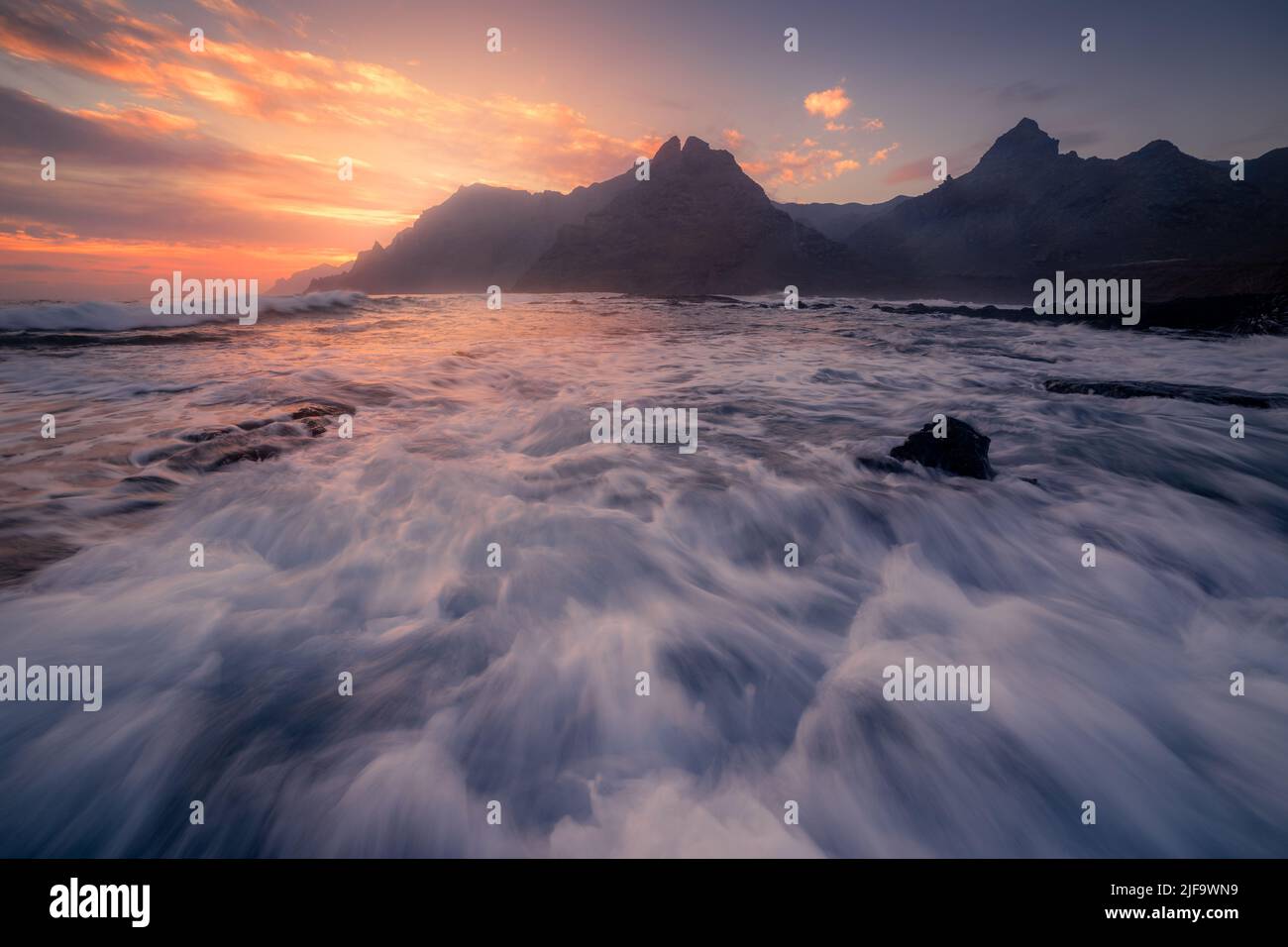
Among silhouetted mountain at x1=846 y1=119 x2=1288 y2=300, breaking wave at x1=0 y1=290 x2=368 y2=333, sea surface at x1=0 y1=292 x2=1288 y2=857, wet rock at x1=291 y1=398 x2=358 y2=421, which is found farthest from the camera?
silhouetted mountain at x1=846 y1=119 x2=1288 y2=300

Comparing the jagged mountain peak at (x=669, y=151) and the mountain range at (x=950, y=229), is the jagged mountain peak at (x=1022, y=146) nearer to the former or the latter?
the mountain range at (x=950, y=229)

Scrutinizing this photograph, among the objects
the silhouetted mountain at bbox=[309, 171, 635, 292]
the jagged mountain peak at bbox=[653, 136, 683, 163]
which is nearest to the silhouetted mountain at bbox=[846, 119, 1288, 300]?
the jagged mountain peak at bbox=[653, 136, 683, 163]

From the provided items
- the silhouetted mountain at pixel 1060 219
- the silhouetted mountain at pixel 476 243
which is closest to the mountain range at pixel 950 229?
the silhouetted mountain at pixel 1060 219

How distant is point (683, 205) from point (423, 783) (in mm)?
134848

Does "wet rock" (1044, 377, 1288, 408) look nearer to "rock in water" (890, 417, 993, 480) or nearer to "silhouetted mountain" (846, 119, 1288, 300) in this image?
"rock in water" (890, 417, 993, 480)

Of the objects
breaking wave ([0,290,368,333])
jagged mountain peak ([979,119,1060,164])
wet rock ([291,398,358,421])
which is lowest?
wet rock ([291,398,358,421])

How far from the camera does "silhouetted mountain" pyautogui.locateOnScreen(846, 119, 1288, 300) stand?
261 feet

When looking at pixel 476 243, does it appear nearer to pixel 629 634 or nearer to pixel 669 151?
pixel 669 151

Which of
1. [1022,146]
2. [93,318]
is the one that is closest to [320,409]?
[93,318]

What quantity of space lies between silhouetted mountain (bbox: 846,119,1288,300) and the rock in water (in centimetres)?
6944

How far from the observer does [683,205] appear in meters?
120
